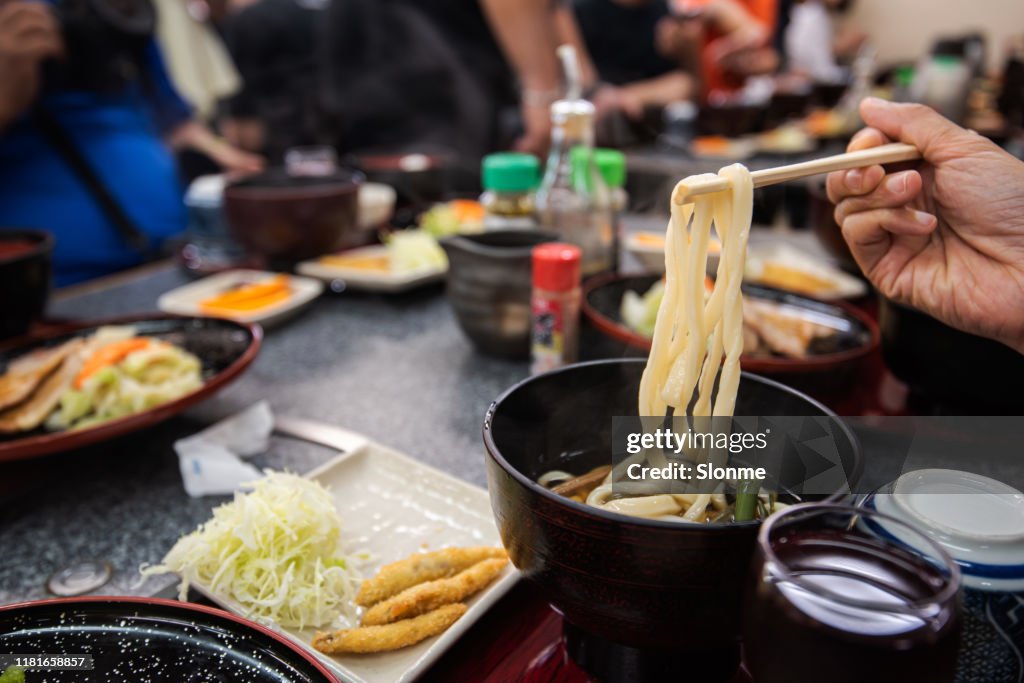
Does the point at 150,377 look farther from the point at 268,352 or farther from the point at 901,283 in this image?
the point at 901,283

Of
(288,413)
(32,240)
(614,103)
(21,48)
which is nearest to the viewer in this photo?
(288,413)

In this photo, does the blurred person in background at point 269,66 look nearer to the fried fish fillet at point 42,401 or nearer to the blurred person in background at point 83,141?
the blurred person in background at point 83,141

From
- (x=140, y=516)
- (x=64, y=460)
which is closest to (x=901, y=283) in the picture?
(x=140, y=516)

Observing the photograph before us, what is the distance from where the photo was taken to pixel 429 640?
32.2 inches

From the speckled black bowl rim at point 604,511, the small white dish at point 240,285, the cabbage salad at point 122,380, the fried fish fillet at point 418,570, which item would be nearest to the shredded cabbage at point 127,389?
the cabbage salad at point 122,380

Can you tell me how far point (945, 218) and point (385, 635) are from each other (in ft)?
3.65

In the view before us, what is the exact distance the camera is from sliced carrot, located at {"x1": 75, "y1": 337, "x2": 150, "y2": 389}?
134 centimetres

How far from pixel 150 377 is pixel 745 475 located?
3.88 feet

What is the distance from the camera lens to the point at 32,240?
5.78 ft

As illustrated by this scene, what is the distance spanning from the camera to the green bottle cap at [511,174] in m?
1.83

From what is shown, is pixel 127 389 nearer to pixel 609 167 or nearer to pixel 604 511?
pixel 604 511

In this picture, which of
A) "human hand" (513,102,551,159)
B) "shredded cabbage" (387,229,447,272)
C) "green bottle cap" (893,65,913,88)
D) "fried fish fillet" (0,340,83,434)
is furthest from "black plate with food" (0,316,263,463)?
"green bottle cap" (893,65,913,88)

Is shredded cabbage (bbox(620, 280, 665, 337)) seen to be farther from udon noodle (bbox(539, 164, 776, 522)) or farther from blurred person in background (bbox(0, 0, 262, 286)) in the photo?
blurred person in background (bbox(0, 0, 262, 286))

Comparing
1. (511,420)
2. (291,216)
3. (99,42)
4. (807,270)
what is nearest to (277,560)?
(511,420)
